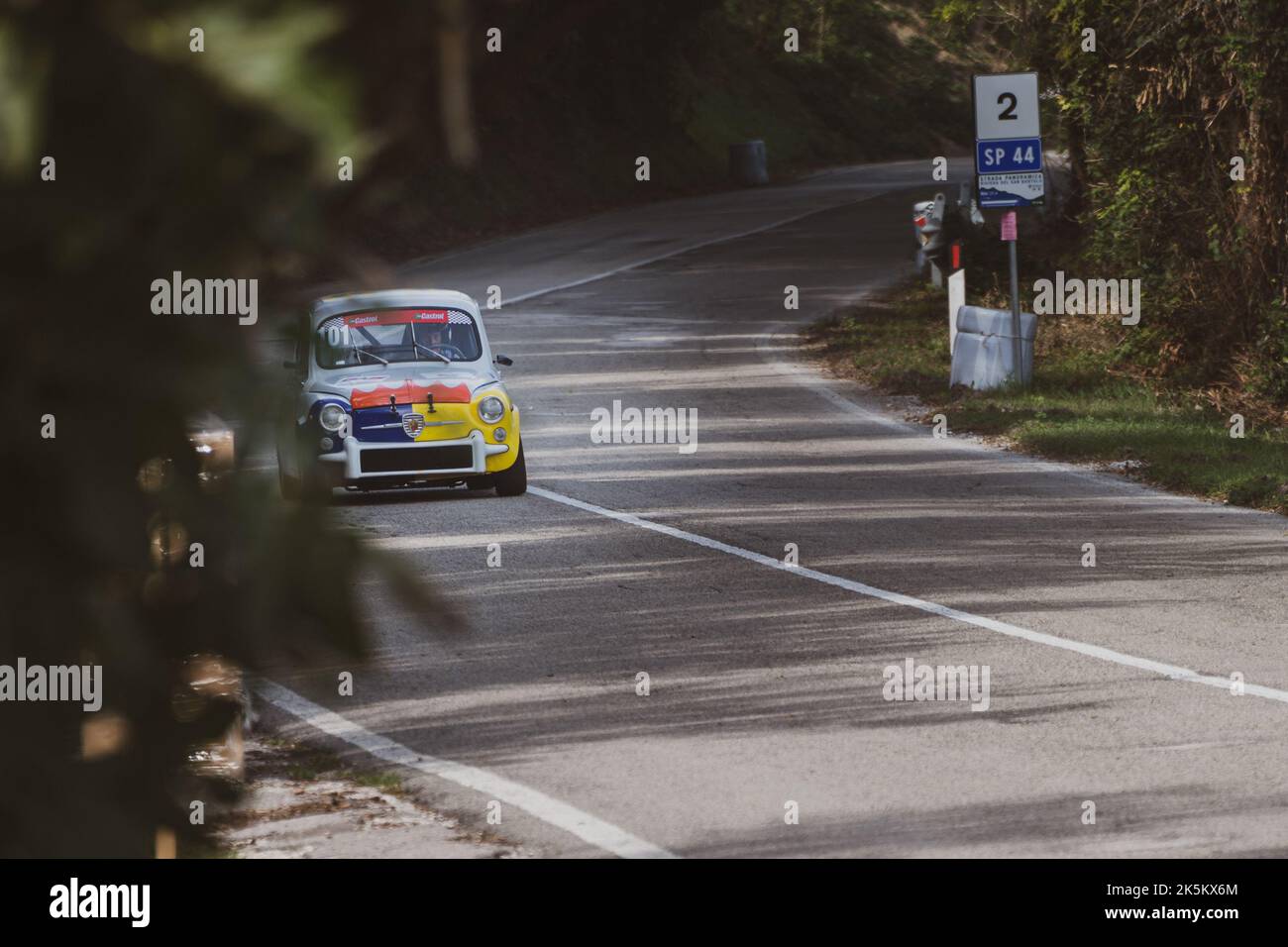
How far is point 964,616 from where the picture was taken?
9.38 m

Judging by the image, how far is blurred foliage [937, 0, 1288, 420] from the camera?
18.0 m

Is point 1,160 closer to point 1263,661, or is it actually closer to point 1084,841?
point 1084,841

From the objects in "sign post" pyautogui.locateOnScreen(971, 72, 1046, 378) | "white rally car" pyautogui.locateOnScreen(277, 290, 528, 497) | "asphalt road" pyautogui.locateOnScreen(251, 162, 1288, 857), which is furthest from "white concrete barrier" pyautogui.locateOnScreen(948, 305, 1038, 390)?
"white rally car" pyautogui.locateOnScreen(277, 290, 528, 497)

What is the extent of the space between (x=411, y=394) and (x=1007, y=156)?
810cm

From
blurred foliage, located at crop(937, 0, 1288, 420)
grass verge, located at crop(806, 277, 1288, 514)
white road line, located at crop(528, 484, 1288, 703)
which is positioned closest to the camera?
white road line, located at crop(528, 484, 1288, 703)

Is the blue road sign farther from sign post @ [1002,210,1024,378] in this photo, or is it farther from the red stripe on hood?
the red stripe on hood

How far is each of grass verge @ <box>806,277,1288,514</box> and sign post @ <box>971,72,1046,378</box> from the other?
1.91m

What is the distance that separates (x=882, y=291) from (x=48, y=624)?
28.5 meters

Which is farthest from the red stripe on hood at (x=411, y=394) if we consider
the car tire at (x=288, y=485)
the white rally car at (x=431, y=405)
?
the car tire at (x=288, y=485)

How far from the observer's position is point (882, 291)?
2975 cm

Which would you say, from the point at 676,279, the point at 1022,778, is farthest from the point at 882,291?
the point at 1022,778

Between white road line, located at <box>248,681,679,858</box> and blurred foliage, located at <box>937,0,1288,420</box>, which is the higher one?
blurred foliage, located at <box>937,0,1288,420</box>

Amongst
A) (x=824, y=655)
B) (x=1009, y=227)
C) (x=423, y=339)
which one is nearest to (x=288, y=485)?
(x=824, y=655)

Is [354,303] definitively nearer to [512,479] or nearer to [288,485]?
[288,485]
